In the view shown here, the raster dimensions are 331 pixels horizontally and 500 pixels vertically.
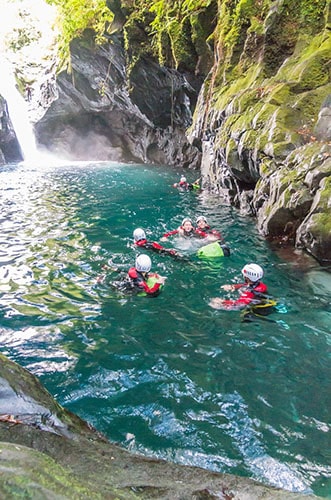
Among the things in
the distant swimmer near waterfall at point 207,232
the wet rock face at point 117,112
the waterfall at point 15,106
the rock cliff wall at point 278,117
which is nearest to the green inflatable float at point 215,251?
the distant swimmer near waterfall at point 207,232

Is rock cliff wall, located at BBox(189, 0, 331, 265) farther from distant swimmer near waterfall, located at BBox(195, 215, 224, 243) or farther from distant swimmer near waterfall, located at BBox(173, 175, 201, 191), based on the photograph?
distant swimmer near waterfall, located at BBox(173, 175, 201, 191)

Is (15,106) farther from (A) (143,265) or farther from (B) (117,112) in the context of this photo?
(A) (143,265)

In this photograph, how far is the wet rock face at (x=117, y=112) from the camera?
86.7ft

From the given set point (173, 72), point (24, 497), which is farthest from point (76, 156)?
point (24, 497)

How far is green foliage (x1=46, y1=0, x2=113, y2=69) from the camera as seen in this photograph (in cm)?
2159

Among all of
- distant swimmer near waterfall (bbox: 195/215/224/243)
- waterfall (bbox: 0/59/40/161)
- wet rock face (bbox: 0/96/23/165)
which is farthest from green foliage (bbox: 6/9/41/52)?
distant swimmer near waterfall (bbox: 195/215/224/243)

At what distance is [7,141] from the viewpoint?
106 ft

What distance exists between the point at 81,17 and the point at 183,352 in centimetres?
2355

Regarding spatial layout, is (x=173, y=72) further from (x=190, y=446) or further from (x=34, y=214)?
(x=190, y=446)

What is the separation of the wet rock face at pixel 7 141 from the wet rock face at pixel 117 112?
327 centimetres

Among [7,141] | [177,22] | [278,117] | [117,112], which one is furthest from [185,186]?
[7,141]

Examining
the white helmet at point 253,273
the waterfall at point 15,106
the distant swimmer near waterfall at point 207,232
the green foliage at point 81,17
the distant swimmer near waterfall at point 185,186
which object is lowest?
the distant swimmer near waterfall at point 185,186

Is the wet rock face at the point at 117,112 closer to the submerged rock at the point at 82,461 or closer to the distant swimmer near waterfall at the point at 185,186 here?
the distant swimmer near waterfall at the point at 185,186

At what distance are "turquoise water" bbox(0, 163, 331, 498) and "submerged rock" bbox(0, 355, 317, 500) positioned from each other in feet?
4.01
